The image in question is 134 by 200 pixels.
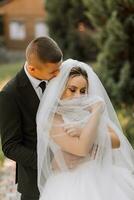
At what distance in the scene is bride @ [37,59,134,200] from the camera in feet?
11.4

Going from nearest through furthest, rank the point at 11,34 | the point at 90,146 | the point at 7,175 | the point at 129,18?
1. the point at 90,146
2. the point at 7,175
3. the point at 129,18
4. the point at 11,34

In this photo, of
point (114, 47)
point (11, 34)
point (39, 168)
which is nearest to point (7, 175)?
point (114, 47)

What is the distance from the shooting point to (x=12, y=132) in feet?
11.5

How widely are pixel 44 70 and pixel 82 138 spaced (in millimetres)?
410

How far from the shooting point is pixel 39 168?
3.56 metres

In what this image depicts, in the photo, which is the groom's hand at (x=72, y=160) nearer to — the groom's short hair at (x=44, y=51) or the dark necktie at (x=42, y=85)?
the dark necktie at (x=42, y=85)

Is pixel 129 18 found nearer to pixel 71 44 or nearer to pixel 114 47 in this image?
pixel 114 47

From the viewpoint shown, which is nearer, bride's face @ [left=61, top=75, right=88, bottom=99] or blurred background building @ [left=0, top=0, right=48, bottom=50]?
bride's face @ [left=61, top=75, right=88, bottom=99]

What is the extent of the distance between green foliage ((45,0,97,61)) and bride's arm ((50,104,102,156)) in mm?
19463

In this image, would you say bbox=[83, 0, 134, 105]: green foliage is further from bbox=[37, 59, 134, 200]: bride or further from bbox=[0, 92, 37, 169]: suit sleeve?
bbox=[0, 92, 37, 169]: suit sleeve

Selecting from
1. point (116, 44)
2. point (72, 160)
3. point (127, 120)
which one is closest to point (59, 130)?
point (72, 160)

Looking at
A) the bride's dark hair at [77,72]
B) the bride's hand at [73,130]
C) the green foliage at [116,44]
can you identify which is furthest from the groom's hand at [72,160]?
the green foliage at [116,44]

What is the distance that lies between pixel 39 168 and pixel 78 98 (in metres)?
0.45

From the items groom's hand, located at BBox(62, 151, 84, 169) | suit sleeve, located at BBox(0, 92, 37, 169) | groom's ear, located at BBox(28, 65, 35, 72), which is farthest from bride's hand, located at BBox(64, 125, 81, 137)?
groom's ear, located at BBox(28, 65, 35, 72)
